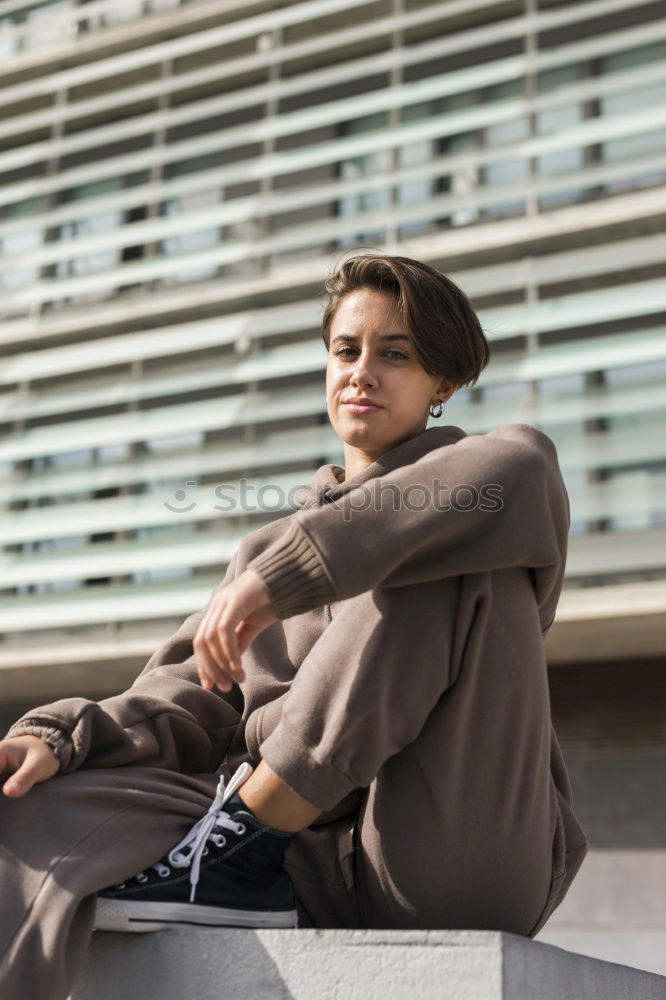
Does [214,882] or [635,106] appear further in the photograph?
[635,106]

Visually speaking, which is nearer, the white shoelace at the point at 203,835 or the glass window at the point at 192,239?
the white shoelace at the point at 203,835

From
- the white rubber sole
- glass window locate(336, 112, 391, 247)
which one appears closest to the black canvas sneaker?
the white rubber sole

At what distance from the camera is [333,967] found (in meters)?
1.52

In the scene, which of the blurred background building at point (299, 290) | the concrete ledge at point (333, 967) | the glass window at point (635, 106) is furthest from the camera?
the glass window at point (635, 106)

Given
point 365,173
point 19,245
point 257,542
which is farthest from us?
point 19,245

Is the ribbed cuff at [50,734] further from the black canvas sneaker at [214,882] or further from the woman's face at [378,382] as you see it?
the woman's face at [378,382]

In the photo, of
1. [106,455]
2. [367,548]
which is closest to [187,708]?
[367,548]

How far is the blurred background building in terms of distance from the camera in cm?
687

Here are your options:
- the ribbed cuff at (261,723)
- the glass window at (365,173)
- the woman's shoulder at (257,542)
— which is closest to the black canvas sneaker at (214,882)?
the ribbed cuff at (261,723)

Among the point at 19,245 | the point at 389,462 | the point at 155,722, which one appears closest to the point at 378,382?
the point at 389,462

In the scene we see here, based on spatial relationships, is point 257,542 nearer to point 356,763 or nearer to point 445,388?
point 445,388

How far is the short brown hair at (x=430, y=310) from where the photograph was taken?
81.4 inches

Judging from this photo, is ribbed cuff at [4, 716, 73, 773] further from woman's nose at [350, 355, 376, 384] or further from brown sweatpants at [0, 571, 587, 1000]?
woman's nose at [350, 355, 376, 384]

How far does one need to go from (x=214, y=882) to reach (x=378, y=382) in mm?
913
